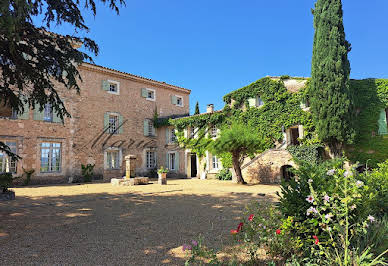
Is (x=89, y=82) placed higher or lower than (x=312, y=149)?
higher

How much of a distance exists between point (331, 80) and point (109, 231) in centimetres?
1261

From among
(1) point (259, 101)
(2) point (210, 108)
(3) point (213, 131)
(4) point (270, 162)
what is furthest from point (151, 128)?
(4) point (270, 162)

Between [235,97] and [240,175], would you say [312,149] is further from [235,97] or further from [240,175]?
[235,97]

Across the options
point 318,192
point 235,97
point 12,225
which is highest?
point 235,97

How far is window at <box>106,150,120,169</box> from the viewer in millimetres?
17409

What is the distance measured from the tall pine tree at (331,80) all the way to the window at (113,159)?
46.5 ft

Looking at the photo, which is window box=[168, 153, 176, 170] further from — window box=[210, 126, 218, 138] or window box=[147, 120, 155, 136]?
window box=[210, 126, 218, 138]

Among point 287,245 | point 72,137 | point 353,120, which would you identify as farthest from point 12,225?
point 353,120

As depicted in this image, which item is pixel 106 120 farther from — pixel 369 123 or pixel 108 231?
pixel 369 123

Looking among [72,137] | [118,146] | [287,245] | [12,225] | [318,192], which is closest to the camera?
[318,192]

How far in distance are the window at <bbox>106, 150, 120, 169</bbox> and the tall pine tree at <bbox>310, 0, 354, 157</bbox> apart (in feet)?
46.5

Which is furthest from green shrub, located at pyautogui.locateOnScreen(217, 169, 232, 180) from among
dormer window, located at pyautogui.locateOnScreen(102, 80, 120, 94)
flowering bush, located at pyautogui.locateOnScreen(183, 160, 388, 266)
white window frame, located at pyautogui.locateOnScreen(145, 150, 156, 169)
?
flowering bush, located at pyautogui.locateOnScreen(183, 160, 388, 266)

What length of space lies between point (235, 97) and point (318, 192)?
47.7 feet

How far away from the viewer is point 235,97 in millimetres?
16562
